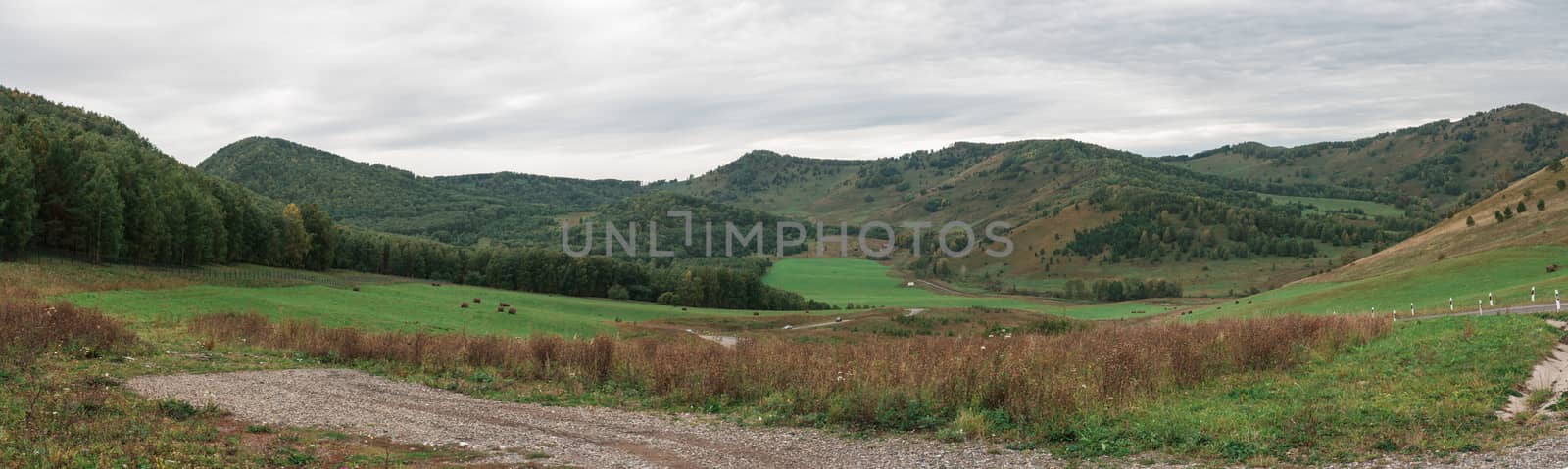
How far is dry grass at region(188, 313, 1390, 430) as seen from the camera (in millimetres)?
14844

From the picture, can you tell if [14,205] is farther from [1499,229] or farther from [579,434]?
[1499,229]

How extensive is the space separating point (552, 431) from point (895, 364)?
23.4ft

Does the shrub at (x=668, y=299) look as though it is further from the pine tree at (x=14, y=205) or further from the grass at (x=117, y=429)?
the grass at (x=117, y=429)

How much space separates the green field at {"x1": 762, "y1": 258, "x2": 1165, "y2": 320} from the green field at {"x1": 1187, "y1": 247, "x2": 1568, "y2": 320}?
119ft

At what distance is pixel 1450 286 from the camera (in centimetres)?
4497

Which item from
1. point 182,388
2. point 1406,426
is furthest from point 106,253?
point 1406,426

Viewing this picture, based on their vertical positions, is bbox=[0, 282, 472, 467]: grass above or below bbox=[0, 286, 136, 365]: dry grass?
below

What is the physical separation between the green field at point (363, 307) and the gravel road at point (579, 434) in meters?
15.2

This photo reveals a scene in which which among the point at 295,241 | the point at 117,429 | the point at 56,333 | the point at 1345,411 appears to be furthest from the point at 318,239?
the point at 1345,411

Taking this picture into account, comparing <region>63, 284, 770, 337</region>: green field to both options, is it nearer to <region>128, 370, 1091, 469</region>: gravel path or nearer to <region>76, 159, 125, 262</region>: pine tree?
<region>128, 370, 1091, 469</region>: gravel path

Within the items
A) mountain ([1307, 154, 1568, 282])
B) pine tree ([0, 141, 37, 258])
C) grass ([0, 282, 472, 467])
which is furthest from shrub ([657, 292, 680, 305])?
grass ([0, 282, 472, 467])

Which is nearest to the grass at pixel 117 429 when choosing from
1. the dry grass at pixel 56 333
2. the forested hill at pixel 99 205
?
the dry grass at pixel 56 333

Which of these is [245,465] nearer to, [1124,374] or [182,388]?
[182,388]

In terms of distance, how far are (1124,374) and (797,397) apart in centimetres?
639
